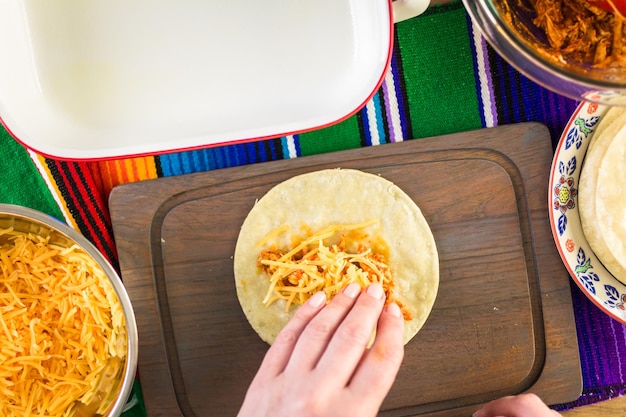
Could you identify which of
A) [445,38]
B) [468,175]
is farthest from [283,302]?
[445,38]

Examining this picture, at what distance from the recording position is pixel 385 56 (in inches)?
45.8

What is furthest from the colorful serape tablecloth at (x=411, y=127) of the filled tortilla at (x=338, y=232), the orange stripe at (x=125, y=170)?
the filled tortilla at (x=338, y=232)

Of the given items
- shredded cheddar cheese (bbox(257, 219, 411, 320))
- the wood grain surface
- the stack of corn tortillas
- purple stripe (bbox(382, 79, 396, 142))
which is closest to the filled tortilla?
shredded cheddar cheese (bbox(257, 219, 411, 320))

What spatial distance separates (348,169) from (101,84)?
57 cm

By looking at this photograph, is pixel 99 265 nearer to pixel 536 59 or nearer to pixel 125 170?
pixel 125 170

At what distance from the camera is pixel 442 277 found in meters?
1.38

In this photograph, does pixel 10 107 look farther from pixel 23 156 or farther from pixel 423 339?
pixel 423 339

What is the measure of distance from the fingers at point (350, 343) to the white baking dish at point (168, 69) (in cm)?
38

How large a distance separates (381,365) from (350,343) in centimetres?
7

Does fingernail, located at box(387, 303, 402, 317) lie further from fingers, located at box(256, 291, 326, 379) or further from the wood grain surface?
the wood grain surface

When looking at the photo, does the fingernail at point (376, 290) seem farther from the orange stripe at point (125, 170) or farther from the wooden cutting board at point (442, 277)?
the orange stripe at point (125, 170)

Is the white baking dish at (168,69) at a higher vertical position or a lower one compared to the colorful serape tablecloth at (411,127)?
higher

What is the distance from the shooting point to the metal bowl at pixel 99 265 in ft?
3.98

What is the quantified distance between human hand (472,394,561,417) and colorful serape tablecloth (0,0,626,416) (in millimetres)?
142
